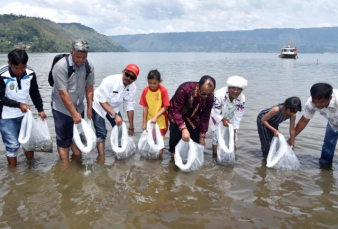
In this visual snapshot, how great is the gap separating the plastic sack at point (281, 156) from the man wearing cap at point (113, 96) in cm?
246

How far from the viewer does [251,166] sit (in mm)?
4902

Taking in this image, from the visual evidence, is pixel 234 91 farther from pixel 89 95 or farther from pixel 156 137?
pixel 89 95

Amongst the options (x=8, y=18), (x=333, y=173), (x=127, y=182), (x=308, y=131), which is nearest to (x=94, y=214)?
(x=127, y=182)

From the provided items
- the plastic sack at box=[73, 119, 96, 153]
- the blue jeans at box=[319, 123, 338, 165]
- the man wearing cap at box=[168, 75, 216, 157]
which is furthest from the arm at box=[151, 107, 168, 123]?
→ the blue jeans at box=[319, 123, 338, 165]

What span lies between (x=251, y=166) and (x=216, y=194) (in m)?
1.33

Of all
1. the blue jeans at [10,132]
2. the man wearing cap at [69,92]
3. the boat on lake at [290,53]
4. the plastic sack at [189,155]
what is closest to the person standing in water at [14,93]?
the blue jeans at [10,132]

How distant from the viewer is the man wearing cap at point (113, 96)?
176 inches

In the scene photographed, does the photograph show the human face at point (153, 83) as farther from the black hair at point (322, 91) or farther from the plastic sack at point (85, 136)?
the black hair at point (322, 91)

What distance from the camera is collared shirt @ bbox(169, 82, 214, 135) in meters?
4.30

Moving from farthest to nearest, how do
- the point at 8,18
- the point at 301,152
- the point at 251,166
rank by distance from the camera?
1. the point at 8,18
2. the point at 301,152
3. the point at 251,166

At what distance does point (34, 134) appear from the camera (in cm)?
461

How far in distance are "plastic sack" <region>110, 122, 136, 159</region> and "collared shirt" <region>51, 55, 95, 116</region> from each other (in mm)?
746

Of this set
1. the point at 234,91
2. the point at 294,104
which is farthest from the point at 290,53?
the point at 234,91

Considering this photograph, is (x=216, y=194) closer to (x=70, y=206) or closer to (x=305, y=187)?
(x=305, y=187)
